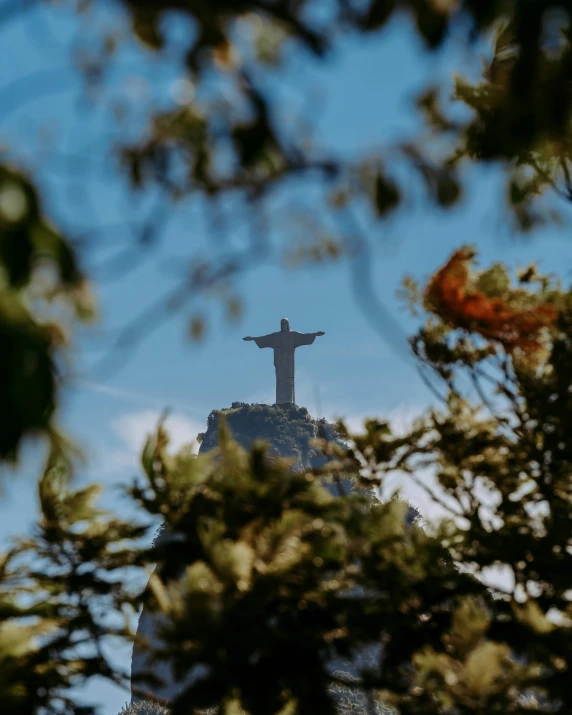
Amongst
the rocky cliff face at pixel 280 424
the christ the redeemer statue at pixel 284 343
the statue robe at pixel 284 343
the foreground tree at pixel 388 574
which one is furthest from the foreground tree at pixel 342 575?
the rocky cliff face at pixel 280 424

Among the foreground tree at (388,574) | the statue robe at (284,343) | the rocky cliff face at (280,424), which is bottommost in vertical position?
the foreground tree at (388,574)

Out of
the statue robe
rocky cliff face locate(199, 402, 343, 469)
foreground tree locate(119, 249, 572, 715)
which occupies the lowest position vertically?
foreground tree locate(119, 249, 572, 715)

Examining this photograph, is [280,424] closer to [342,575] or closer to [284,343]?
[284,343]

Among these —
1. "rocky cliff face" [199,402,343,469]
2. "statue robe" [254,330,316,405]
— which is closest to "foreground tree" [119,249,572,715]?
"statue robe" [254,330,316,405]

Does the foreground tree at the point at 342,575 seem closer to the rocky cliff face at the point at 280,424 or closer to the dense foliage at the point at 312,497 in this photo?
the dense foliage at the point at 312,497

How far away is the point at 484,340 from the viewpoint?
4574 millimetres

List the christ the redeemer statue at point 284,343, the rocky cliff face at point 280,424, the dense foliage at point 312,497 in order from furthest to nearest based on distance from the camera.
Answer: the rocky cliff face at point 280,424
the christ the redeemer statue at point 284,343
the dense foliage at point 312,497

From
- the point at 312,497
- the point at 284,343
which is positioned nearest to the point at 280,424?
the point at 284,343

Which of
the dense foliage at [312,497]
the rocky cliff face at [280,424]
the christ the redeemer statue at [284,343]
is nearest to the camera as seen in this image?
the dense foliage at [312,497]

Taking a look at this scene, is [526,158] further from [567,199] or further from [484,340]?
[484,340]

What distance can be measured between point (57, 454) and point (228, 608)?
60.9 inches

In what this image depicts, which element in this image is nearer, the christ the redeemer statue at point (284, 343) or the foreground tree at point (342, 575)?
the foreground tree at point (342, 575)

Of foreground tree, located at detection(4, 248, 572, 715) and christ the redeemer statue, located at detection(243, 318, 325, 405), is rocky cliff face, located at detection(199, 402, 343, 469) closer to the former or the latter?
christ the redeemer statue, located at detection(243, 318, 325, 405)

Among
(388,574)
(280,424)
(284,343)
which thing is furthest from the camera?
(280,424)
